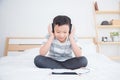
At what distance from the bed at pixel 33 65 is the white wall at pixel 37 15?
0.38 feet

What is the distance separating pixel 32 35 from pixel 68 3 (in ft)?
2.14

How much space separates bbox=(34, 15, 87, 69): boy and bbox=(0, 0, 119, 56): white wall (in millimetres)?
1123

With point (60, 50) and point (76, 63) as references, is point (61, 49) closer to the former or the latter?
point (60, 50)

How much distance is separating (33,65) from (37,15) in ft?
4.23

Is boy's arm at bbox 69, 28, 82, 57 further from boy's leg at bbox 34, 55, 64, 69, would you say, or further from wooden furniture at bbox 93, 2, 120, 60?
wooden furniture at bbox 93, 2, 120, 60

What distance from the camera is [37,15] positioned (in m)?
2.82

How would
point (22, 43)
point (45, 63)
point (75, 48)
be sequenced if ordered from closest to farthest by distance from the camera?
point (45, 63)
point (75, 48)
point (22, 43)

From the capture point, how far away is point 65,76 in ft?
3.80

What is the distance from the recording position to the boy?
1515mm

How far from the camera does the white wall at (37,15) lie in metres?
2.79

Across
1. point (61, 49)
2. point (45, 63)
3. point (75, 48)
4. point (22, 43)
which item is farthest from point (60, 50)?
point (22, 43)

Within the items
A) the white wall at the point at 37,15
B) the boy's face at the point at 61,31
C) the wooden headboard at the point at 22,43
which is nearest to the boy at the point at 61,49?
the boy's face at the point at 61,31

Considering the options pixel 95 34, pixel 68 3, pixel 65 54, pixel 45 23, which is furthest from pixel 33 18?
pixel 65 54

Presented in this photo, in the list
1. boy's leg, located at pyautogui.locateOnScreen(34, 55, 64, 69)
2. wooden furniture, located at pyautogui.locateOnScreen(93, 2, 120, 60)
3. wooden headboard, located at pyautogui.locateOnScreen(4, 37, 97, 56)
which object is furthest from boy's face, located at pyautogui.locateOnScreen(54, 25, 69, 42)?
wooden furniture, located at pyautogui.locateOnScreen(93, 2, 120, 60)
